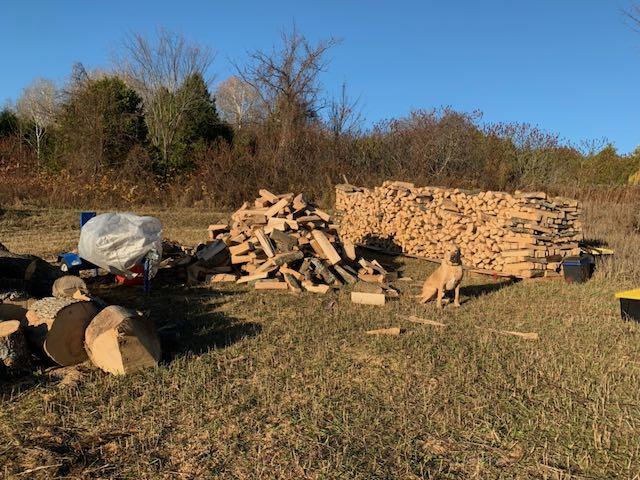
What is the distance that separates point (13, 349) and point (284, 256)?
520 centimetres

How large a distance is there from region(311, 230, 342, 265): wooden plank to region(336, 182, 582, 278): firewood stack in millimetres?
3110

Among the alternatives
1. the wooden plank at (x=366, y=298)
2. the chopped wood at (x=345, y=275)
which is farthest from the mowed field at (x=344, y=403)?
the chopped wood at (x=345, y=275)

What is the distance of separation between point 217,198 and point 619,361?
18919mm

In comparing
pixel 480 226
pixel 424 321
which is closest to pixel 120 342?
pixel 424 321

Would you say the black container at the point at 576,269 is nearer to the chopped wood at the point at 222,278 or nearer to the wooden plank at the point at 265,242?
the wooden plank at the point at 265,242

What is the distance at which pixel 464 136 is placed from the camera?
24.0 meters

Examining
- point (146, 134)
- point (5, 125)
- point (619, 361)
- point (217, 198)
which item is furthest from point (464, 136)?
point (5, 125)

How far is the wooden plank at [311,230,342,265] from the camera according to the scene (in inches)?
372

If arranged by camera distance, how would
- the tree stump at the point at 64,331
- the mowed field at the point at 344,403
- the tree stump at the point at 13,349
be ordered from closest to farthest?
the mowed field at the point at 344,403 → the tree stump at the point at 13,349 → the tree stump at the point at 64,331

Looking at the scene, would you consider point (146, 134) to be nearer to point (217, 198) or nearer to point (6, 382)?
point (217, 198)

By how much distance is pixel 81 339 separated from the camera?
4.69m

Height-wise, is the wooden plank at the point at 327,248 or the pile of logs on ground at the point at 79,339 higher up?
the wooden plank at the point at 327,248

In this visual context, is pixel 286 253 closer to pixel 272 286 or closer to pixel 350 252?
pixel 272 286

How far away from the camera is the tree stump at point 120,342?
4.36m
